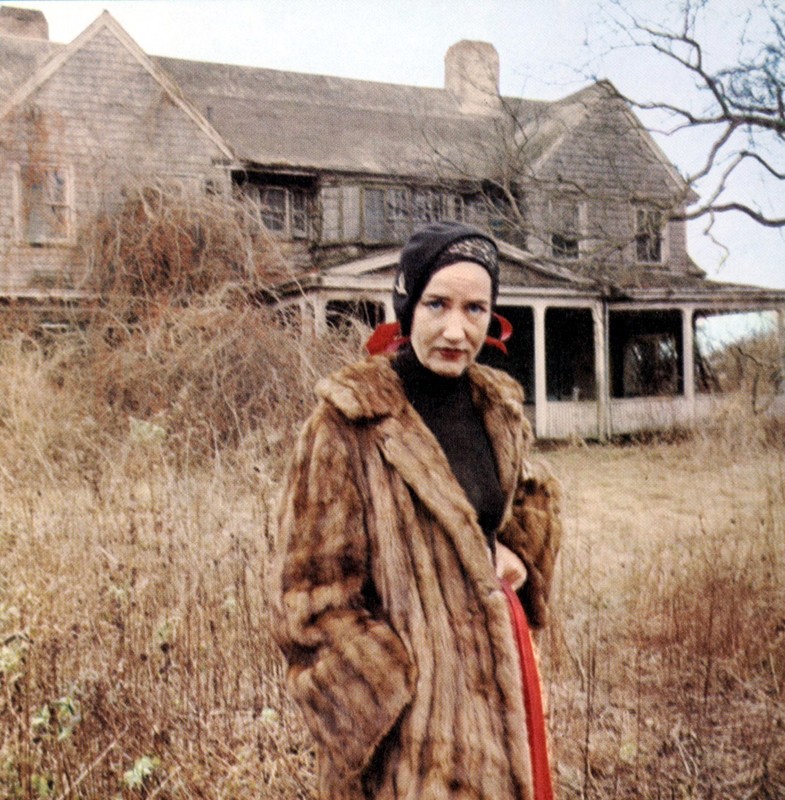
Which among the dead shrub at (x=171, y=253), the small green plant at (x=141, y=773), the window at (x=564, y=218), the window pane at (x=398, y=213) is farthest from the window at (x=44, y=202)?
the small green plant at (x=141, y=773)

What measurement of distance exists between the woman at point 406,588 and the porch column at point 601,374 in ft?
50.6

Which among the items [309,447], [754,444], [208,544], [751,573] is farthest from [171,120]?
[309,447]

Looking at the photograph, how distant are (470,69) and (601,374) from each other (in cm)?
1282

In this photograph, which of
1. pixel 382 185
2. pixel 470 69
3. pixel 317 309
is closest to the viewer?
pixel 317 309

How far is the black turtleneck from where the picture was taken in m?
2.06

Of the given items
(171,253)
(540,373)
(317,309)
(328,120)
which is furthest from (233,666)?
(328,120)

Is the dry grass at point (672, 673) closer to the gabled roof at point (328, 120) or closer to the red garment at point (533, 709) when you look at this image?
the red garment at point (533, 709)

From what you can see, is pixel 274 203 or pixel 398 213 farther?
pixel 398 213

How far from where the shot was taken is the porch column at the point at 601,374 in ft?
55.6

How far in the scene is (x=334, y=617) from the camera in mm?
1794

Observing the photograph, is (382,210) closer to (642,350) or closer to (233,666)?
(642,350)

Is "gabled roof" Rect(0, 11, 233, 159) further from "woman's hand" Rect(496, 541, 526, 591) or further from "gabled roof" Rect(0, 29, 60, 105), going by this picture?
"woman's hand" Rect(496, 541, 526, 591)

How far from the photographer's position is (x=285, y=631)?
1840 millimetres

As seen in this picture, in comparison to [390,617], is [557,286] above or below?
above
